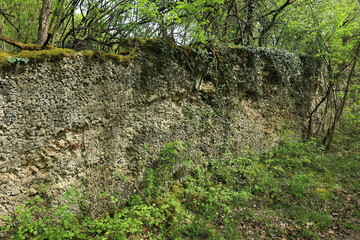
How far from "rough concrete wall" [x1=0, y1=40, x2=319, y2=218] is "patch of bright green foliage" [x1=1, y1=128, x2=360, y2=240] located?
1.00 feet

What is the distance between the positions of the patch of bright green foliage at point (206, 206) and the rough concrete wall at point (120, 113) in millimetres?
304

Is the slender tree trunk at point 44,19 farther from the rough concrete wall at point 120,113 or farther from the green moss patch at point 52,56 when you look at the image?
the rough concrete wall at point 120,113

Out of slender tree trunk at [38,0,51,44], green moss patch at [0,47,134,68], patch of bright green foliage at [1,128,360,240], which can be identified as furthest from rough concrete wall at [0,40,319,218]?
slender tree trunk at [38,0,51,44]

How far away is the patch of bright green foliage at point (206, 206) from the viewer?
3244 mm

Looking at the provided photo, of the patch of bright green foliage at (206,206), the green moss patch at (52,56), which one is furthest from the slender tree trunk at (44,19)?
the patch of bright green foliage at (206,206)

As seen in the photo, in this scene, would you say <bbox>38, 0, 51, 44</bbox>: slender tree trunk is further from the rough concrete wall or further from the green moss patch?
the rough concrete wall

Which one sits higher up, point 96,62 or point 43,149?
point 96,62

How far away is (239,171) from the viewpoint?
5.92 metres

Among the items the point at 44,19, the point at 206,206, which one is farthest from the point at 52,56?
the point at 206,206

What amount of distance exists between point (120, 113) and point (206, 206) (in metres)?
2.45

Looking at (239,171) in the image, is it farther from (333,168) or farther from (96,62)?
(96,62)

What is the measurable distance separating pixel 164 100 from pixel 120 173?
1.86 m

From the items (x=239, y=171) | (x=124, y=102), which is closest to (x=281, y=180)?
(x=239, y=171)

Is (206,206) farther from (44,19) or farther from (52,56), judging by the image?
(44,19)
